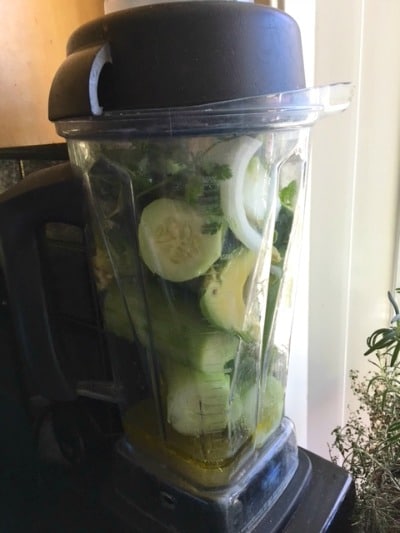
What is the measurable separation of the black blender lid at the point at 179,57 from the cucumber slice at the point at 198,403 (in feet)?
0.68

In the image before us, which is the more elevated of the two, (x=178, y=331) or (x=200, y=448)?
(x=178, y=331)

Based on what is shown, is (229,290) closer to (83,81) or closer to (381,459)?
(83,81)

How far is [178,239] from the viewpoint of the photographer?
0.34 m

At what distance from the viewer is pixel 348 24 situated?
0.59 meters

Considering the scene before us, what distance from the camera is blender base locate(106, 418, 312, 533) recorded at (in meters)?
0.39

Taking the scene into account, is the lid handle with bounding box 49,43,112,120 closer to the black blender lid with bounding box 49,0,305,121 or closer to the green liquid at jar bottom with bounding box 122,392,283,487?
the black blender lid with bounding box 49,0,305,121

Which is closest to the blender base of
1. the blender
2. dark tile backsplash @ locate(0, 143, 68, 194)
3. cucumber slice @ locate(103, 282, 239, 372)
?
the blender

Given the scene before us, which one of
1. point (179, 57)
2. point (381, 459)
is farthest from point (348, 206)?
point (179, 57)

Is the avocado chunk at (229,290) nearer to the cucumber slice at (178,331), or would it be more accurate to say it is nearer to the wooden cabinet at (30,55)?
the cucumber slice at (178,331)

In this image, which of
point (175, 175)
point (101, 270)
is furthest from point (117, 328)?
point (175, 175)

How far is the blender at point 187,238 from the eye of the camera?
12.0 inches

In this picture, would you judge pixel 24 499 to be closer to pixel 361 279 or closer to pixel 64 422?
pixel 64 422

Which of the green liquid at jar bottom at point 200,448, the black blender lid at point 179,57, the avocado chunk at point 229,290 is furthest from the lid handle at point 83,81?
the green liquid at jar bottom at point 200,448

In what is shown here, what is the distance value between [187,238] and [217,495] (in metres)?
0.21
